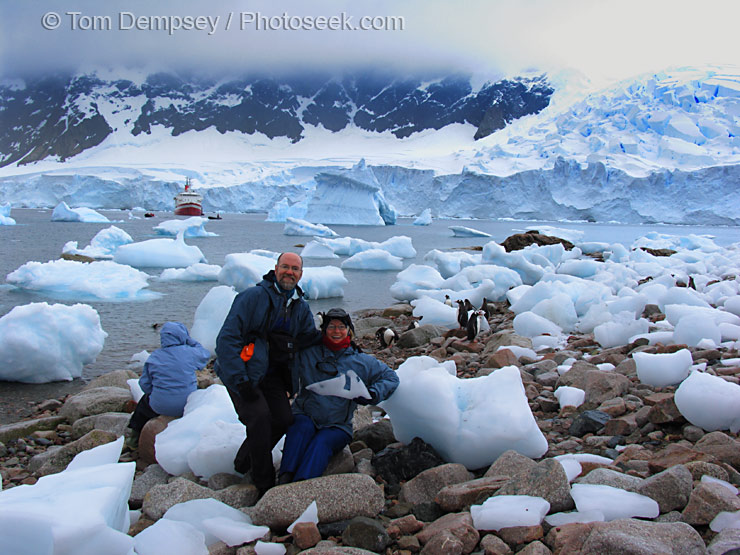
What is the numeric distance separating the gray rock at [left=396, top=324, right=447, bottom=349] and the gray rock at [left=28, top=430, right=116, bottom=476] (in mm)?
3865

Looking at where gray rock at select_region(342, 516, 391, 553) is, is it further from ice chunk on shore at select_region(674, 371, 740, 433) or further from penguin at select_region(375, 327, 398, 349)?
penguin at select_region(375, 327, 398, 349)

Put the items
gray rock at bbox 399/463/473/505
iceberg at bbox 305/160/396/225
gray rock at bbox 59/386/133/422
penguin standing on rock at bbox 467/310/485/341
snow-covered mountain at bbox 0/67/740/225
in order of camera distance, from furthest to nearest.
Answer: snow-covered mountain at bbox 0/67/740/225 < iceberg at bbox 305/160/396/225 < penguin standing on rock at bbox 467/310/485/341 < gray rock at bbox 59/386/133/422 < gray rock at bbox 399/463/473/505

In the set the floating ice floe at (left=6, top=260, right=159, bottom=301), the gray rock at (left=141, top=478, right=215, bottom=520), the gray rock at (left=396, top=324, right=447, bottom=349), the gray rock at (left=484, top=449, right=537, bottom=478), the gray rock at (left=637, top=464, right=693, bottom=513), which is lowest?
the floating ice floe at (left=6, top=260, right=159, bottom=301)

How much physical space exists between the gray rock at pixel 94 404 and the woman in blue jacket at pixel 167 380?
2.97 ft

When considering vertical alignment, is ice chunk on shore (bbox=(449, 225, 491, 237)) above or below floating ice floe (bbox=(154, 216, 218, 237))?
below

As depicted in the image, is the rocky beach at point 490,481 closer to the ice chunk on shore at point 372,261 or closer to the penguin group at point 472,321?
the penguin group at point 472,321

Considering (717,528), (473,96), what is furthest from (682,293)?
(473,96)

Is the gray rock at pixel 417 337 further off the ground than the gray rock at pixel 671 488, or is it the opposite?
the gray rock at pixel 671 488

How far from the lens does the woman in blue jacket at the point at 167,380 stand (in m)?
3.51

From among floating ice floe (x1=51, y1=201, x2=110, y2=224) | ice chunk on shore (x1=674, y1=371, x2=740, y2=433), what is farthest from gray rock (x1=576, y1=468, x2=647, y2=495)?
floating ice floe (x1=51, y1=201, x2=110, y2=224)

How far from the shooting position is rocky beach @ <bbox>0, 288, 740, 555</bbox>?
6.12ft

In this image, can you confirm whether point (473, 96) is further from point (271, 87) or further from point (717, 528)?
point (717, 528)

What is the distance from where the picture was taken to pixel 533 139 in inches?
2116

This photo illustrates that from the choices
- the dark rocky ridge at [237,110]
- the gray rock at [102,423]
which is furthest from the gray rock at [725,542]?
the dark rocky ridge at [237,110]
